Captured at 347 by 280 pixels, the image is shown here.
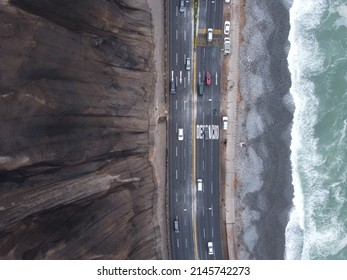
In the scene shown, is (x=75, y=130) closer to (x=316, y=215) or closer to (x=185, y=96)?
(x=185, y=96)

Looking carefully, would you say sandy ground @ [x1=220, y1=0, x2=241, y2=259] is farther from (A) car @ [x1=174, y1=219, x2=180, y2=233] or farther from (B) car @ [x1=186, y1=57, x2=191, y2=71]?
(A) car @ [x1=174, y1=219, x2=180, y2=233]

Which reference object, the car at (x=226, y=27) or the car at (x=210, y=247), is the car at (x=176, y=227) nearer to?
the car at (x=210, y=247)

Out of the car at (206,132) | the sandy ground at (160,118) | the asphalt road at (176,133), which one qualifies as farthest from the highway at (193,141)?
the sandy ground at (160,118)

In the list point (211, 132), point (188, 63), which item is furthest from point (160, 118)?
point (188, 63)

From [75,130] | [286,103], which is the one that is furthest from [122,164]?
[286,103]

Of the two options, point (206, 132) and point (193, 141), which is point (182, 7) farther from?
point (193, 141)
